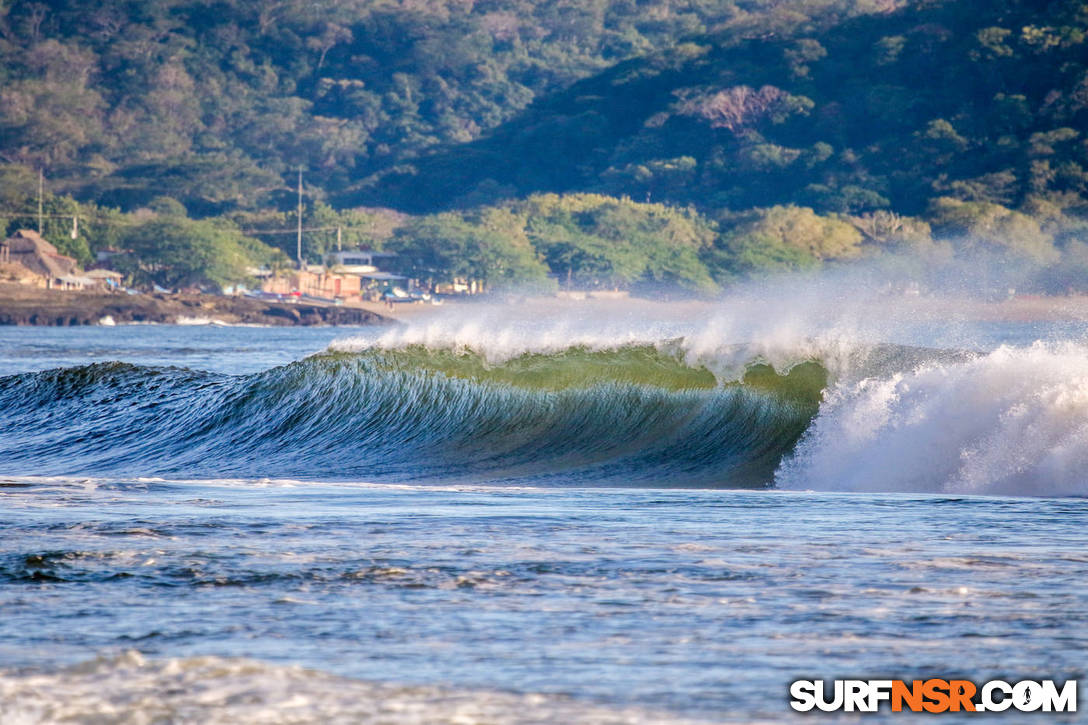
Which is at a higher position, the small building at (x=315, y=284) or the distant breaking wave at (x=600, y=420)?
the small building at (x=315, y=284)

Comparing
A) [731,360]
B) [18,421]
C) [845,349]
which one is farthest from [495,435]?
[18,421]

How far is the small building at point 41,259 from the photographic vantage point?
148625 millimetres

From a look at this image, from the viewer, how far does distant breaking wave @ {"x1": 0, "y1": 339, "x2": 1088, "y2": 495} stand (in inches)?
571

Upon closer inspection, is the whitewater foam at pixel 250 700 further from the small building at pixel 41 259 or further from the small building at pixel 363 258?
the small building at pixel 363 258

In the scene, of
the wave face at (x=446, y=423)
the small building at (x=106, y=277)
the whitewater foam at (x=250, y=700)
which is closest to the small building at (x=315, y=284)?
the small building at (x=106, y=277)

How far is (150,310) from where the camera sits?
128m

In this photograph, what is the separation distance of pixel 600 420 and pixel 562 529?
28.4 feet

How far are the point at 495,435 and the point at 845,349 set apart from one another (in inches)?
183

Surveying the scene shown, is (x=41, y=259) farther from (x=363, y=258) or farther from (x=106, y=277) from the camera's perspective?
(x=363, y=258)

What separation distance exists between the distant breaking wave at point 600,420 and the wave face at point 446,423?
4 cm

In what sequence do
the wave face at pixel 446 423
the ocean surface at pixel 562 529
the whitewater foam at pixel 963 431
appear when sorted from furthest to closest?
the wave face at pixel 446 423 < the whitewater foam at pixel 963 431 < the ocean surface at pixel 562 529

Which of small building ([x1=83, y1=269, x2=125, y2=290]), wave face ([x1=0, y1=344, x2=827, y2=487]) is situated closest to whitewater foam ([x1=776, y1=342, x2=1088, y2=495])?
wave face ([x1=0, y1=344, x2=827, y2=487])

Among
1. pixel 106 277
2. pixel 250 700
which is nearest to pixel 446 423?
pixel 250 700

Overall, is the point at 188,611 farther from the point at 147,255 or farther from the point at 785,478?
the point at 147,255
